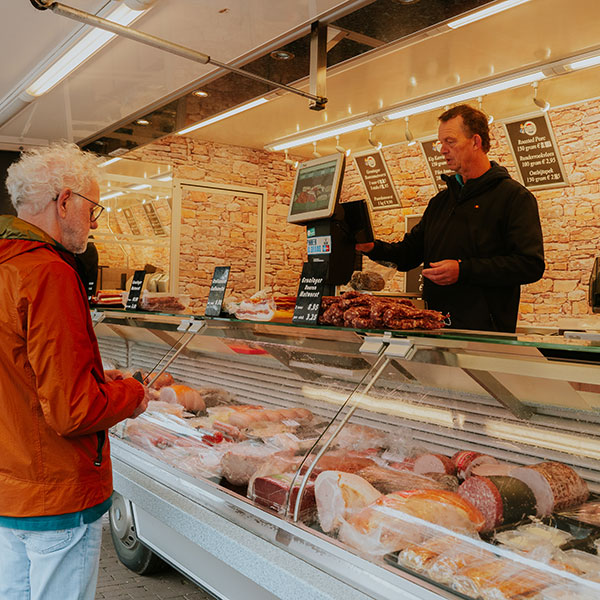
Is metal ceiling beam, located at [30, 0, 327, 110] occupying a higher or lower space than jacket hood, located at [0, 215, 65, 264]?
higher

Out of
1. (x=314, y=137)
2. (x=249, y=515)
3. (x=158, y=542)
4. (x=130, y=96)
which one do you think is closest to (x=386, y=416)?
Answer: (x=249, y=515)

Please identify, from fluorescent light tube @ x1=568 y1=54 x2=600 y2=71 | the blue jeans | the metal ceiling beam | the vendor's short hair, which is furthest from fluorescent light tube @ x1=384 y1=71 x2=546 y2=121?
the blue jeans

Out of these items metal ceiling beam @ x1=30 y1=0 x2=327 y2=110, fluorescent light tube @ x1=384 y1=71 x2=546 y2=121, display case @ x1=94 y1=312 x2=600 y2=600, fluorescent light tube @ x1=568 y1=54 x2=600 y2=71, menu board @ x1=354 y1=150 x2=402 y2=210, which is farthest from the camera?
menu board @ x1=354 y1=150 x2=402 y2=210

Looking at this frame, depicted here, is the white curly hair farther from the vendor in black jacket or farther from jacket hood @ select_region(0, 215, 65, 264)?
the vendor in black jacket

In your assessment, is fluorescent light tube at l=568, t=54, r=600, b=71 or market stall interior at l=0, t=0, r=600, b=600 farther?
fluorescent light tube at l=568, t=54, r=600, b=71

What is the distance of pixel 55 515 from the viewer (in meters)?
1.62

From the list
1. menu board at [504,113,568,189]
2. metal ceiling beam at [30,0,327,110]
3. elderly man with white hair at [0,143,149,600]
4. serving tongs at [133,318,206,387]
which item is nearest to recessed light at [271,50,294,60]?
metal ceiling beam at [30,0,327,110]

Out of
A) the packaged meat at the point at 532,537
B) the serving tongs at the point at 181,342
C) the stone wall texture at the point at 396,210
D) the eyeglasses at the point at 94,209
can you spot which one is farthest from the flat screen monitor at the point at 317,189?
the stone wall texture at the point at 396,210

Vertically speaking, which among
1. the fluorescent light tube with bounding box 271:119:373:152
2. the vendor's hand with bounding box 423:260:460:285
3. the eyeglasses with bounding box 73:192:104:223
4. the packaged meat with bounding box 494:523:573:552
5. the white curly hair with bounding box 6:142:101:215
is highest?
the fluorescent light tube with bounding box 271:119:373:152

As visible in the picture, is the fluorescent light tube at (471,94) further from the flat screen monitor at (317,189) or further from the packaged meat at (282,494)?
the packaged meat at (282,494)

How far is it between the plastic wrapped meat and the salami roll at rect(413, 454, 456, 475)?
0.14 metres

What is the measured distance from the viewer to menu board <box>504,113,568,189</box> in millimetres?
5699

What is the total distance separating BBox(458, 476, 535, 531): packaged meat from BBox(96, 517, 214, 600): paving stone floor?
60.5 inches

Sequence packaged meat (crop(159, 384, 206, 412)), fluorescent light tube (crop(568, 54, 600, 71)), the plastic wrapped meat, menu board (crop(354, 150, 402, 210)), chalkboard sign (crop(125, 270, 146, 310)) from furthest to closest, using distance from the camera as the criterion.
Result: 1. menu board (crop(354, 150, 402, 210))
2. fluorescent light tube (crop(568, 54, 600, 71))
3. chalkboard sign (crop(125, 270, 146, 310))
4. packaged meat (crop(159, 384, 206, 412))
5. the plastic wrapped meat
